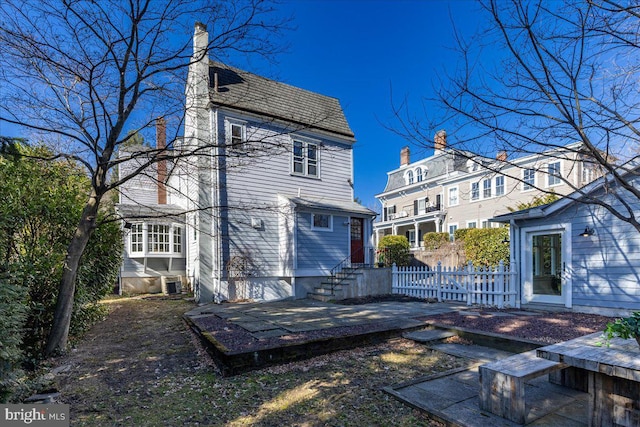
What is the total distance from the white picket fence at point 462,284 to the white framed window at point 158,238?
9970 mm

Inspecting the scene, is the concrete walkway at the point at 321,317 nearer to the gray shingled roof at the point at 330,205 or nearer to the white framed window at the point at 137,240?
the gray shingled roof at the point at 330,205

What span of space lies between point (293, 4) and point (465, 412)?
605 centimetres

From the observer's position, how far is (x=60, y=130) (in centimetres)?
559

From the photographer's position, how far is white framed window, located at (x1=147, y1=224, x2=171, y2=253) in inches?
556

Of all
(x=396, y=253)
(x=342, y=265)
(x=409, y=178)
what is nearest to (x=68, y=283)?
(x=342, y=265)

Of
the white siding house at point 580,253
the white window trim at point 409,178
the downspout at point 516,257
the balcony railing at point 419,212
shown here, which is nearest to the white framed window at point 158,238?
the white siding house at point 580,253

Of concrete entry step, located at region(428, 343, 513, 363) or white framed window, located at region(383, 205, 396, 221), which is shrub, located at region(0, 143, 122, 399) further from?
white framed window, located at region(383, 205, 396, 221)

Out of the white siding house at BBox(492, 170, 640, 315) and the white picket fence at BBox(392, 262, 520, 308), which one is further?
the white picket fence at BBox(392, 262, 520, 308)

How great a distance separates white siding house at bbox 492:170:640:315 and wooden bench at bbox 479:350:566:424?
550 centimetres

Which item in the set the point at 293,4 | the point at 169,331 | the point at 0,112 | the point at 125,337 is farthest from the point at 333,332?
the point at 0,112

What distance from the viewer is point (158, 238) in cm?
1438

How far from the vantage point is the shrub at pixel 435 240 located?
2050 cm

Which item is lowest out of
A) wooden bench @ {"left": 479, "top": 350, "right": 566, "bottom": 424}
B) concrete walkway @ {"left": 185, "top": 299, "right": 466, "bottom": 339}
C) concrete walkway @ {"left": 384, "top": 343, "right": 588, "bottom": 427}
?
concrete walkway @ {"left": 185, "top": 299, "right": 466, "bottom": 339}

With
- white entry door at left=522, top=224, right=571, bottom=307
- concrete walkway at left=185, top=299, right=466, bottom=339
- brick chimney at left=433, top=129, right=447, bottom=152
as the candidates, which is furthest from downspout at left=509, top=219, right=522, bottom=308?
brick chimney at left=433, top=129, right=447, bottom=152
